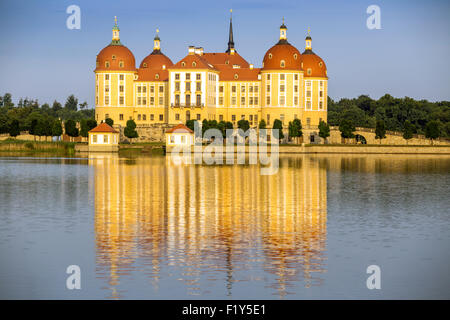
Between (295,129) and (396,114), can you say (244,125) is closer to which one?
(295,129)

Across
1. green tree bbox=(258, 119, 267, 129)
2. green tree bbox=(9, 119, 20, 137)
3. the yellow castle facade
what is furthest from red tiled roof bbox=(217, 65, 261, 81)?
green tree bbox=(9, 119, 20, 137)

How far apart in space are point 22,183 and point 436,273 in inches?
1268

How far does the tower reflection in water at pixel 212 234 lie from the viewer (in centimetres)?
1934

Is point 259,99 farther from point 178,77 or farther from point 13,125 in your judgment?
point 13,125

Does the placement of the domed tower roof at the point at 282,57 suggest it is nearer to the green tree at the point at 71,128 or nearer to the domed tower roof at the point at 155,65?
the domed tower roof at the point at 155,65

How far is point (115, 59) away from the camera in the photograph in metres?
122

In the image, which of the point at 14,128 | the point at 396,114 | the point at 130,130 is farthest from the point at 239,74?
the point at 14,128

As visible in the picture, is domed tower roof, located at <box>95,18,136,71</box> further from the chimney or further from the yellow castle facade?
the chimney

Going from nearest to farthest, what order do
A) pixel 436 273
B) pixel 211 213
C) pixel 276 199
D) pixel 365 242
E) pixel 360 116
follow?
pixel 436 273
pixel 365 242
pixel 211 213
pixel 276 199
pixel 360 116

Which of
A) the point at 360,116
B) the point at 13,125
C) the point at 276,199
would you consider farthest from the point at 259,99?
the point at 276,199

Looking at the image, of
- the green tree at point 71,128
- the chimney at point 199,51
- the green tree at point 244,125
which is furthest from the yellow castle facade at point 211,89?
the green tree at point 71,128

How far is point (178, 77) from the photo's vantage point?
385 ft

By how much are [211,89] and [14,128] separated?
3063 centimetres

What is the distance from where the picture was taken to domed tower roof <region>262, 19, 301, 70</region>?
11831 cm
